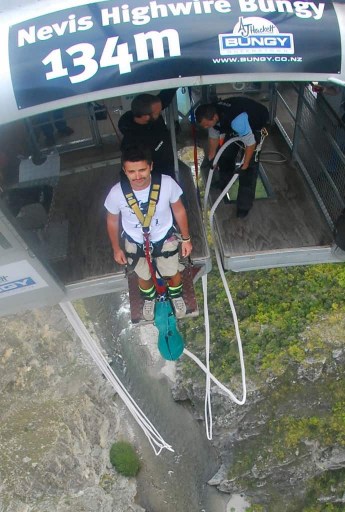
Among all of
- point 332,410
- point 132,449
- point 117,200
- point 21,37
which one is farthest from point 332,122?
point 132,449

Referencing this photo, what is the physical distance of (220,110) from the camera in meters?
6.81

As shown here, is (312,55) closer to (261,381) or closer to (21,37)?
(21,37)

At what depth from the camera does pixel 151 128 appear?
672 cm

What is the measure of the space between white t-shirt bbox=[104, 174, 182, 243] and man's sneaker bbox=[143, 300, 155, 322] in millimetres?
1256

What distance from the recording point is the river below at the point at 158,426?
19078 mm

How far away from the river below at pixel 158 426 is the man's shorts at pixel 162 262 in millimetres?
15471

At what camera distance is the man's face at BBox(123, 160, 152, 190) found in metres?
4.91

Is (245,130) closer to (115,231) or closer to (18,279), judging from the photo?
(115,231)

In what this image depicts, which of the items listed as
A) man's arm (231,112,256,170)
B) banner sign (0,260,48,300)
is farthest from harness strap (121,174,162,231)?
man's arm (231,112,256,170)

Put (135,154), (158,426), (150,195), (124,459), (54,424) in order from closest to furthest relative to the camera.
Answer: (135,154) < (150,195) < (54,424) < (124,459) < (158,426)

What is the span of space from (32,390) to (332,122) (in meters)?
16.6

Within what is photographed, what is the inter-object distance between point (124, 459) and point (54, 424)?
3092mm

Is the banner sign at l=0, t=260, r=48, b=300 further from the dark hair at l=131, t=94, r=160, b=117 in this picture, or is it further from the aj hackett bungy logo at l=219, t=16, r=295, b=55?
the aj hackett bungy logo at l=219, t=16, r=295, b=55

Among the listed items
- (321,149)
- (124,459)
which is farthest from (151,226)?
(124,459)
